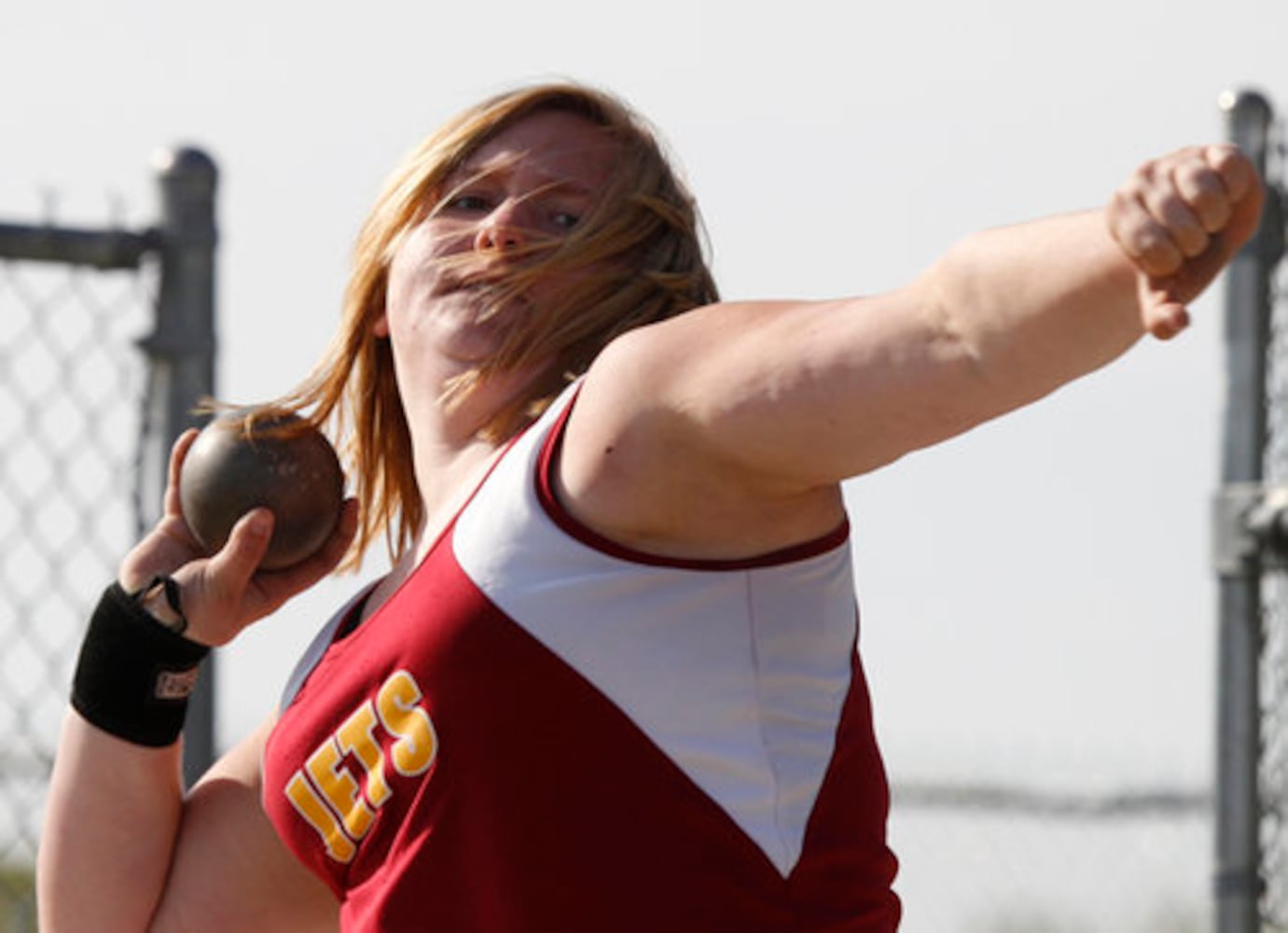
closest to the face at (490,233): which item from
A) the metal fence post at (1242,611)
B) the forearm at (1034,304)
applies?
the forearm at (1034,304)

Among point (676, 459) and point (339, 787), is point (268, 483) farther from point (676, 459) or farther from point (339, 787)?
point (676, 459)

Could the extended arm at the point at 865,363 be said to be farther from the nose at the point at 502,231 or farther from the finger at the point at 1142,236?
the nose at the point at 502,231

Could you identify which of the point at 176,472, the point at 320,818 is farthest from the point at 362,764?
the point at 176,472

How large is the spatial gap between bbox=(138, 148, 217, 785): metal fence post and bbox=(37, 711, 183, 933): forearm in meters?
0.68

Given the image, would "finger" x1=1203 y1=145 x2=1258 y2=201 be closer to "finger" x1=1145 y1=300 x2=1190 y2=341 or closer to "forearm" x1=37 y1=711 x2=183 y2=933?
"finger" x1=1145 y1=300 x2=1190 y2=341

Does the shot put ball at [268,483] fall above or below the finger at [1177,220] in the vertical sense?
below

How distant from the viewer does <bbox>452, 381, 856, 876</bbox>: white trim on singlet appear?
9.71 feet

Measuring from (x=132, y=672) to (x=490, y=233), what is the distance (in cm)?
76

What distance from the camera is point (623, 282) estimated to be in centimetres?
334

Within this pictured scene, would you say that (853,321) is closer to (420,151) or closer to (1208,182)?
(1208,182)

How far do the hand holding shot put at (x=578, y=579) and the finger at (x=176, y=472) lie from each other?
0.16 ft

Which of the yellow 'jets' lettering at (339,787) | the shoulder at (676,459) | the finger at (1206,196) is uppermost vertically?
the finger at (1206,196)

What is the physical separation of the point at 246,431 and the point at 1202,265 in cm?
178

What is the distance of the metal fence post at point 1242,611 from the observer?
4.68 metres
